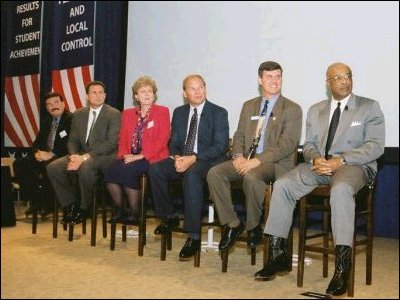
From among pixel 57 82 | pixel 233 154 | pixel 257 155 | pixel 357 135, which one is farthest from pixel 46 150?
pixel 357 135

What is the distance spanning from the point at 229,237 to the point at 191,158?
25.4 inches

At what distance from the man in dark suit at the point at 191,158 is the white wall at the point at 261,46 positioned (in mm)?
889

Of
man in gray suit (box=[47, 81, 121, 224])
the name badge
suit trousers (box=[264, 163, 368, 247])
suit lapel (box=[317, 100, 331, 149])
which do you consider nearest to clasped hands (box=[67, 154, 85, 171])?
man in gray suit (box=[47, 81, 121, 224])

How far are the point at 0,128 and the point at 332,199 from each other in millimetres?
5531

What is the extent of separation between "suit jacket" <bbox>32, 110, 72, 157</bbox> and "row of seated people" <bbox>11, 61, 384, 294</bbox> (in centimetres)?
30

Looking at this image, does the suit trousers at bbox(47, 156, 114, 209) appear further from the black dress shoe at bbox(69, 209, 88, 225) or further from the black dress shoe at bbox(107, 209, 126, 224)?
the black dress shoe at bbox(107, 209, 126, 224)

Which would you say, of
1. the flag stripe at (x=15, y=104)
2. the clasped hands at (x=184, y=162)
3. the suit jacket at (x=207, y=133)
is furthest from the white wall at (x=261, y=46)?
the flag stripe at (x=15, y=104)

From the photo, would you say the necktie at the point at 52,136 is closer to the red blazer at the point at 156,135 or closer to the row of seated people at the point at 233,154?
the row of seated people at the point at 233,154

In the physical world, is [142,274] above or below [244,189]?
below

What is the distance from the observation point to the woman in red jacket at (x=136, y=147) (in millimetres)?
3830

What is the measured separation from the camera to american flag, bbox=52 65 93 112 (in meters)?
6.10

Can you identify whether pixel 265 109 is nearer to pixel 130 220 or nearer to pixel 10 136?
pixel 130 220

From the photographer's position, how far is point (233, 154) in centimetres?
348

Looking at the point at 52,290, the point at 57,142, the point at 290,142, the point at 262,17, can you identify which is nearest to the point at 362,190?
the point at 290,142
